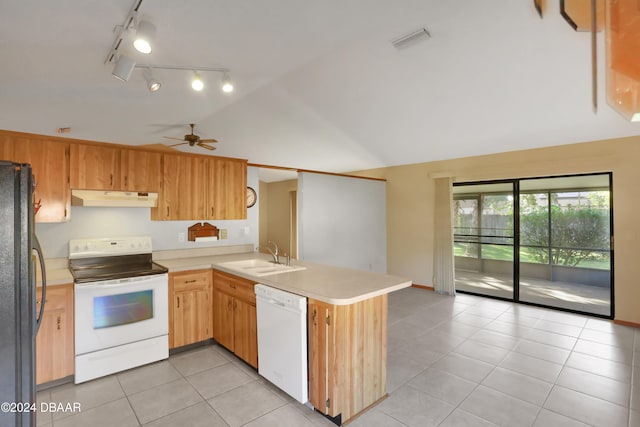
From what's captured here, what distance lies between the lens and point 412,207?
6047 mm

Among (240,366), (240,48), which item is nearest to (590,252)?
(240,366)

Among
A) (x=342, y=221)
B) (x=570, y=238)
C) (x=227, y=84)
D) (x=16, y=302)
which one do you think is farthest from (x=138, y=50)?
(x=570, y=238)

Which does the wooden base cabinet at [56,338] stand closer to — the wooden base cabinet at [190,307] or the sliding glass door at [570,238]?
the wooden base cabinet at [190,307]

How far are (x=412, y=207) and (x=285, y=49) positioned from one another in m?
4.40

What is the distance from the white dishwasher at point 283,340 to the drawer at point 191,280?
1051 mm

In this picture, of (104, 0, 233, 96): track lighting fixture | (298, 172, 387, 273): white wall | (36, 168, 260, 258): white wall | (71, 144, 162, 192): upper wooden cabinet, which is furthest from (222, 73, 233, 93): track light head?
(298, 172, 387, 273): white wall

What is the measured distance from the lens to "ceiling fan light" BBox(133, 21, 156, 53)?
163 cm

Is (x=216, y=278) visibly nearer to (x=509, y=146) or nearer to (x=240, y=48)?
(x=240, y=48)

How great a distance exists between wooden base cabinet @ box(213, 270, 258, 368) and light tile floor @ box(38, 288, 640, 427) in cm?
17

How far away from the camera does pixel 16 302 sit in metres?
1.22

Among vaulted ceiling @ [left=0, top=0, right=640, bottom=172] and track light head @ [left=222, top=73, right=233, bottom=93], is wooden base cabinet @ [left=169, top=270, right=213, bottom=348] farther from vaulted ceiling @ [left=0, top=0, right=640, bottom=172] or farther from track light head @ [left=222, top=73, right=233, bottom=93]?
track light head @ [left=222, top=73, right=233, bottom=93]

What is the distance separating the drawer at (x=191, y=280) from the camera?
3184 millimetres

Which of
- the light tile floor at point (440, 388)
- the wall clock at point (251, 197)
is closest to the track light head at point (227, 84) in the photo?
the wall clock at point (251, 197)

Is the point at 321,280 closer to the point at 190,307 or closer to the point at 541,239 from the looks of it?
the point at 190,307
